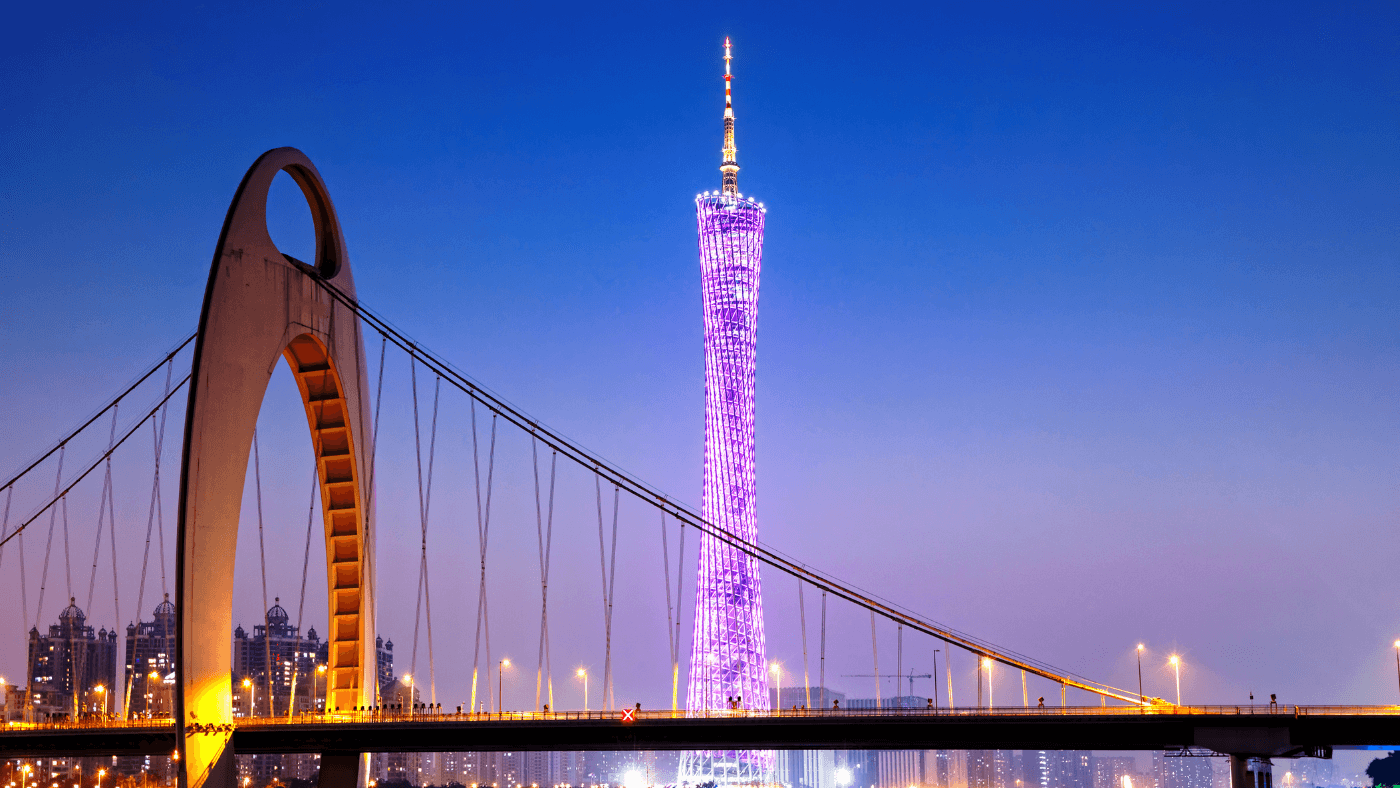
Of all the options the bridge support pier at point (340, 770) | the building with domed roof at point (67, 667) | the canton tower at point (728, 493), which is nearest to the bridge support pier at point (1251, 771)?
the bridge support pier at point (340, 770)

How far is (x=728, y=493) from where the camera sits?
4596 inches

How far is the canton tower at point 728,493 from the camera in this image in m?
117

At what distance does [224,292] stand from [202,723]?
13136 millimetres

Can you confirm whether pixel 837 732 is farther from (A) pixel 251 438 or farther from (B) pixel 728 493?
(B) pixel 728 493

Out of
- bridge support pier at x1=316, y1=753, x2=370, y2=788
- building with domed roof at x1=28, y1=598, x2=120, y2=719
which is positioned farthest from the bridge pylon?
building with domed roof at x1=28, y1=598, x2=120, y2=719

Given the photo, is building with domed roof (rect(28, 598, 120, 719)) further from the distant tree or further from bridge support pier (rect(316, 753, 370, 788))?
the distant tree

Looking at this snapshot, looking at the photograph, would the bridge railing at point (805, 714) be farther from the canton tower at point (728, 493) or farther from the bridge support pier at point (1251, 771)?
the canton tower at point (728, 493)

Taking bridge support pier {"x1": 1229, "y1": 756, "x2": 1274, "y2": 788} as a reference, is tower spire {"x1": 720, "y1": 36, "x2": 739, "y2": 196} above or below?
above

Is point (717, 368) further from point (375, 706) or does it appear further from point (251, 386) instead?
point (251, 386)

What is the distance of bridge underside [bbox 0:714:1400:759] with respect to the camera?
6038 centimetres

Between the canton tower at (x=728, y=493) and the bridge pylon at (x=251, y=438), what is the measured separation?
53659mm

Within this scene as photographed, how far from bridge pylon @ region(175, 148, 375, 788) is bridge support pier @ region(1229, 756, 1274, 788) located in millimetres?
33082

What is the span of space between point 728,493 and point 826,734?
55447 millimetres

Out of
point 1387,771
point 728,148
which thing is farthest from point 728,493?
point 1387,771
